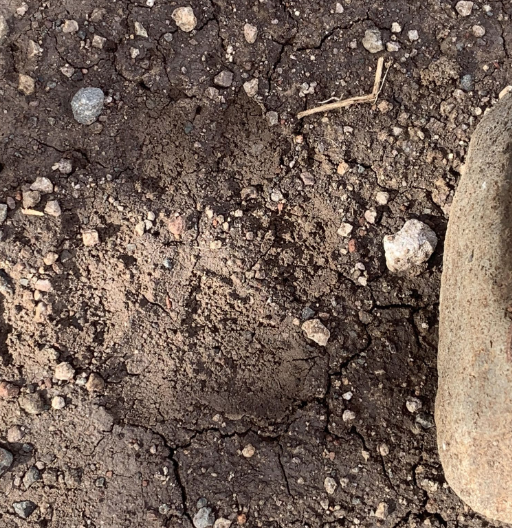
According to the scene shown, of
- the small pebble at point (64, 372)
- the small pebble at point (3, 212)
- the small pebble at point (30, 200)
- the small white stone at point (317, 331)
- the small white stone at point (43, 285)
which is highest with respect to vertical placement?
the small pebble at point (30, 200)

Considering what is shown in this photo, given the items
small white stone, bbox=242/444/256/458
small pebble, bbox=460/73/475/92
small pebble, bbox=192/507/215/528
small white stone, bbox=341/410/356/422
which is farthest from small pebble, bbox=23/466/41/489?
small pebble, bbox=460/73/475/92

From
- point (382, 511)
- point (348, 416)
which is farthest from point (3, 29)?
point (382, 511)

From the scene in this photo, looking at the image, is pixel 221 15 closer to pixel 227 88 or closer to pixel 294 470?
pixel 227 88

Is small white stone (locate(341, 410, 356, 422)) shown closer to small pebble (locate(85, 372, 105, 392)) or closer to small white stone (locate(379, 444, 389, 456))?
small white stone (locate(379, 444, 389, 456))

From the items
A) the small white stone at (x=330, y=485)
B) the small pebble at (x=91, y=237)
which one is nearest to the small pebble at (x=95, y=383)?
the small pebble at (x=91, y=237)

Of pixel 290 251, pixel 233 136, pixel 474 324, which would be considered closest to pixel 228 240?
pixel 290 251

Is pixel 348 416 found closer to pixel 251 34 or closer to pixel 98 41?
pixel 251 34

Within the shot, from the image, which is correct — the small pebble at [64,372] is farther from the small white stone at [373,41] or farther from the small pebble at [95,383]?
the small white stone at [373,41]
